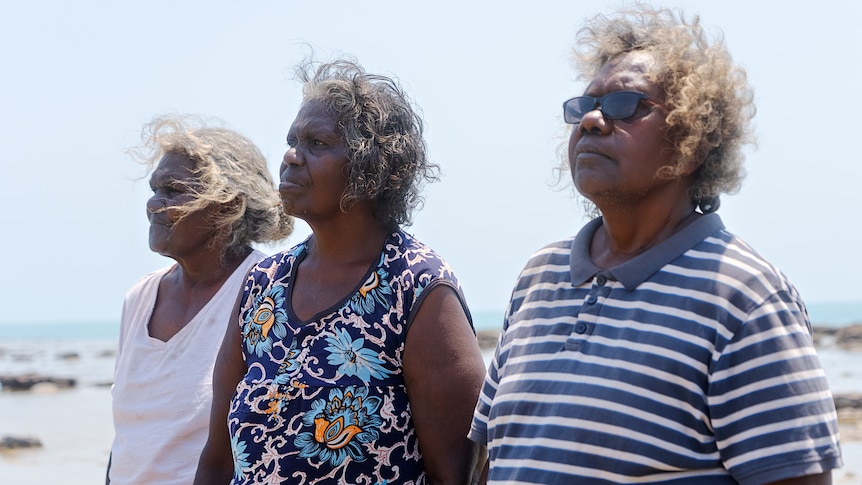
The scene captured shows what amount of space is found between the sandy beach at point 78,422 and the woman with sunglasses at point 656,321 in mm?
8147

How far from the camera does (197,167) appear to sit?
442cm

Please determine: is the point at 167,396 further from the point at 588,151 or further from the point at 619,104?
the point at 619,104

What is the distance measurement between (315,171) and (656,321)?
1.39 m

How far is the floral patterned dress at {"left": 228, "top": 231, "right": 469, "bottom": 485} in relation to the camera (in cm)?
308

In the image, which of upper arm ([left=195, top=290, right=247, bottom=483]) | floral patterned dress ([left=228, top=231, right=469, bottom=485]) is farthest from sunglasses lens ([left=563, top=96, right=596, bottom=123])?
upper arm ([left=195, top=290, right=247, bottom=483])

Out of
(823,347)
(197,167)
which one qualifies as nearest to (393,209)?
(197,167)

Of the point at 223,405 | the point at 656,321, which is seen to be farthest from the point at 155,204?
the point at 656,321

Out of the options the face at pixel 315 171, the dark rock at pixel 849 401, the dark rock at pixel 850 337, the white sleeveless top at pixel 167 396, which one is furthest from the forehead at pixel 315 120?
the dark rock at pixel 850 337

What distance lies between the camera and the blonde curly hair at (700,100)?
8.21 ft

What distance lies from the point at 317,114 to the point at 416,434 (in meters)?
1.07

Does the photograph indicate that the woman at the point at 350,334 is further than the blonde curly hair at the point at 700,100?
Yes

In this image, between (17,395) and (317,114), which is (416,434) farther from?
(17,395)

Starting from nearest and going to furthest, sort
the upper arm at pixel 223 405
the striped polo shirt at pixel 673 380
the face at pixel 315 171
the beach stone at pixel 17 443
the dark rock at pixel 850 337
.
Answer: the striped polo shirt at pixel 673 380
the face at pixel 315 171
the upper arm at pixel 223 405
the beach stone at pixel 17 443
the dark rock at pixel 850 337

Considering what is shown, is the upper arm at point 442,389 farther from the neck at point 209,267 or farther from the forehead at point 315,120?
the neck at point 209,267
